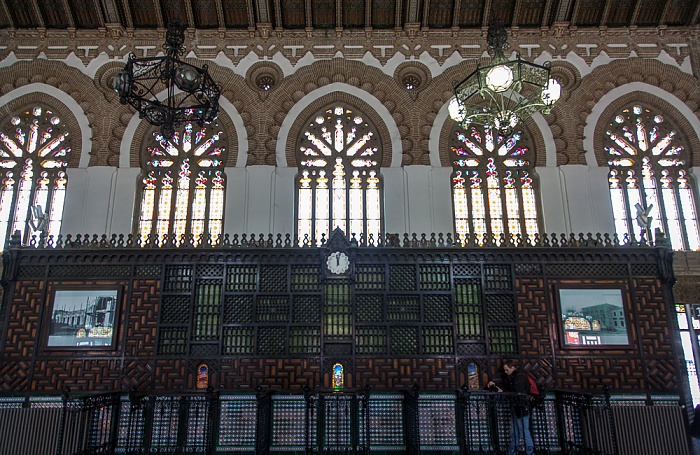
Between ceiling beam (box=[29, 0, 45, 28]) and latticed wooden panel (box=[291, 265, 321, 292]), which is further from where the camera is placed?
ceiling beam (box=[29, 0, 45, 28])

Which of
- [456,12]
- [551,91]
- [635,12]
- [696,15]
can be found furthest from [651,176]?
[551,91]

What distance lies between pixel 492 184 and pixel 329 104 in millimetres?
5138

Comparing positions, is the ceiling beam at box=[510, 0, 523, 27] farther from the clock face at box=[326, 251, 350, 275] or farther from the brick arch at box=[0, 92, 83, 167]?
the brick arch at box=[0, 92, 83, 167]

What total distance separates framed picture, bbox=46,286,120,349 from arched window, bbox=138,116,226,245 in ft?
10.1

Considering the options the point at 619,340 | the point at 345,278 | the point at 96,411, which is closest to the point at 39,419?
the point at 96,411

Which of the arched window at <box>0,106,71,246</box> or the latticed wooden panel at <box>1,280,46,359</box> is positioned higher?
the arched window at <box>0,106,71,246</box>

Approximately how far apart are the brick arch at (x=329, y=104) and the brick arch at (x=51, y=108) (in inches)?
230

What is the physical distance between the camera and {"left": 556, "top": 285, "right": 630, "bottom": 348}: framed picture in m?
10.8

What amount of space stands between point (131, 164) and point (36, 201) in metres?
2.70

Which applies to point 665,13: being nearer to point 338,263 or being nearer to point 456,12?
point 456,12

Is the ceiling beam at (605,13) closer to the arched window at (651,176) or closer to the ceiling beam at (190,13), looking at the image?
the arched window at (651,176)

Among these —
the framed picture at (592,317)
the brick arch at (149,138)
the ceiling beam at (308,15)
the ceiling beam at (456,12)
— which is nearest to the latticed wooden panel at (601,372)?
the framed picture at (592,317)

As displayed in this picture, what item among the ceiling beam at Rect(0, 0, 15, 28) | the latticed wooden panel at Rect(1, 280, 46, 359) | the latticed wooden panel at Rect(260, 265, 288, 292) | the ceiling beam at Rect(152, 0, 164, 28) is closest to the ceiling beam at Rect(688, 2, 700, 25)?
the latticed wooden panel at Rect(260, 265, 288, 292)

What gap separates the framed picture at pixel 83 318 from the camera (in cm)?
1068
